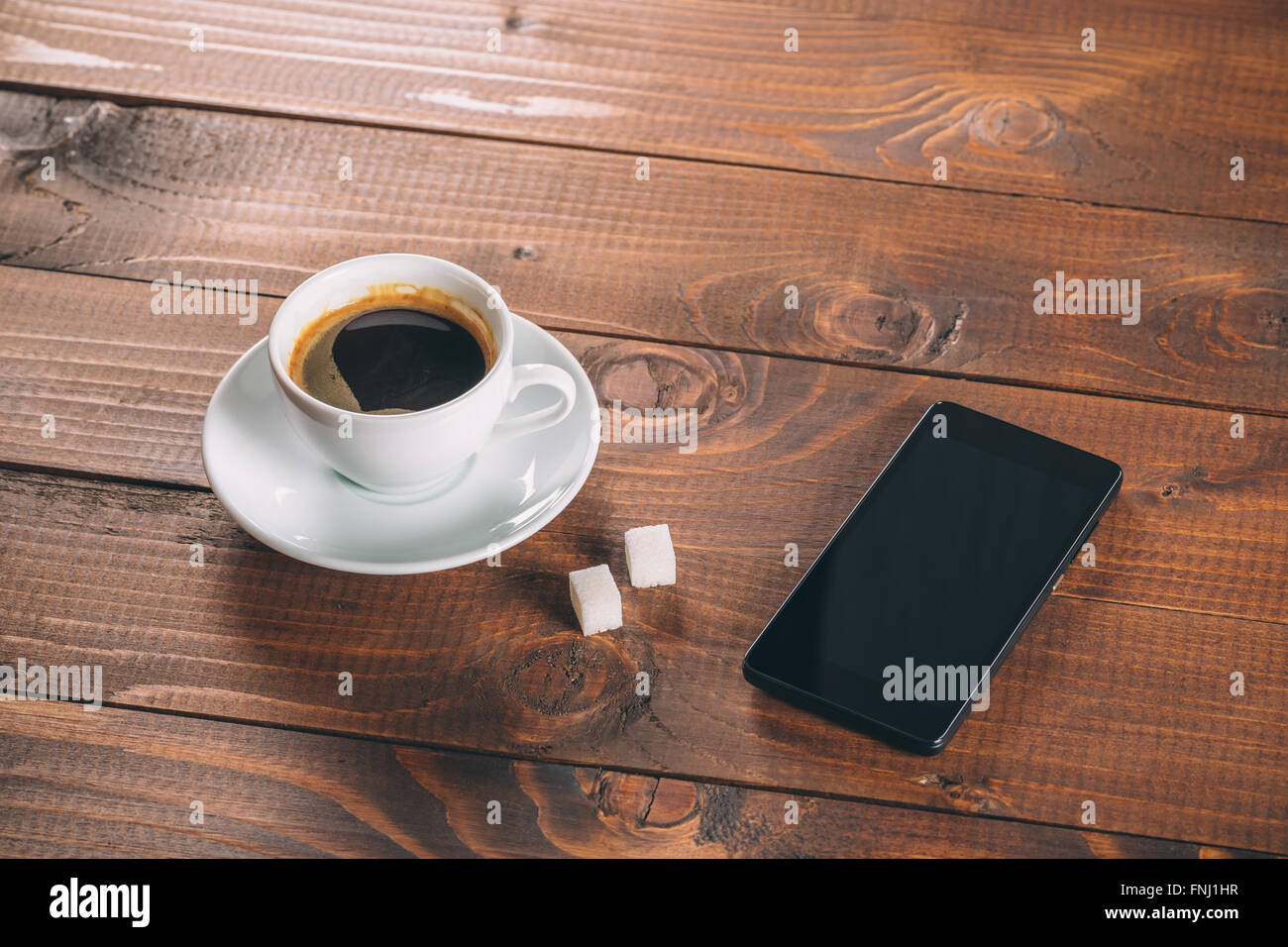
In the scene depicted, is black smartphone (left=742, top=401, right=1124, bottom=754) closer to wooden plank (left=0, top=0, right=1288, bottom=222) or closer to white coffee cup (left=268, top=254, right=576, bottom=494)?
white coffee cup (left=268, top=254, right=576, bottom=494)

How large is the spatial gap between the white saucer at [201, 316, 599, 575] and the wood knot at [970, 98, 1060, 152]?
535 mm

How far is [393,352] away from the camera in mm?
799

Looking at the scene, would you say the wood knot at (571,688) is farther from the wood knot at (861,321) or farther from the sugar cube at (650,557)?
the wood knot at (861,321)

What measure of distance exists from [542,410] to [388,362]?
118mm

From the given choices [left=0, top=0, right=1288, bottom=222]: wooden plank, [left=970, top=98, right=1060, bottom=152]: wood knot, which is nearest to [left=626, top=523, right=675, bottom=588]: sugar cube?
[left=0, top=0, right=1288, bottom=222]: wooden plank

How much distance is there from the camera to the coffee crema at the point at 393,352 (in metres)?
0.78

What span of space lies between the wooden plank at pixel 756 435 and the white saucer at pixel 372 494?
58mm

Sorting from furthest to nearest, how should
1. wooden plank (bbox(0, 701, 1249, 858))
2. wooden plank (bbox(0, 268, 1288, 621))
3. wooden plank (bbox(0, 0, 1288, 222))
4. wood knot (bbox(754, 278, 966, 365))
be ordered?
wooden plank (bbox(0, 0, 1288, 222)) < wood knot (bbox(754, 278, 966, 365)) < wooden plank (bbox(0, 268, 1288, 621)) < wooden plank (bbox(0, 701, 1249, 858))

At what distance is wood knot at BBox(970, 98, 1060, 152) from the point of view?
1103 millimetres

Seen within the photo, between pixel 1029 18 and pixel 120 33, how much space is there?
0.98 m

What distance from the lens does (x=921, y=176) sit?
1.07 meters

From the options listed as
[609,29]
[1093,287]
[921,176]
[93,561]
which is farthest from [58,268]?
[1093,287]

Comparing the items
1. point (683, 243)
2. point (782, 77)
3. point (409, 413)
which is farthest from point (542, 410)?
point (782, 77)

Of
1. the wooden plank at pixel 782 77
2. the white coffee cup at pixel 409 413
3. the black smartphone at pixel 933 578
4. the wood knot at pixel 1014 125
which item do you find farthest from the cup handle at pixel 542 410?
the wood knot at pixel 1014 125
